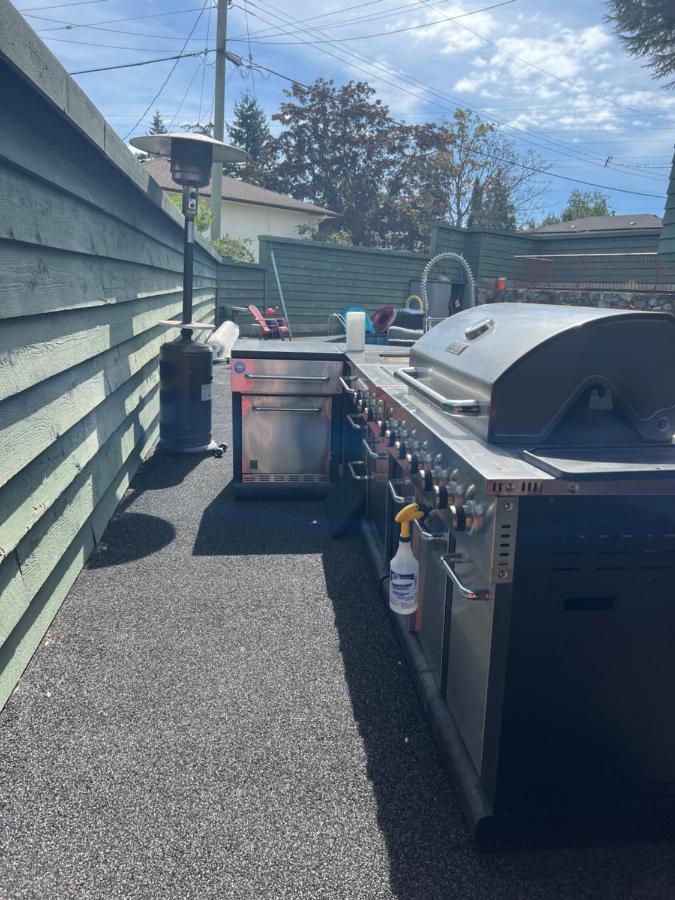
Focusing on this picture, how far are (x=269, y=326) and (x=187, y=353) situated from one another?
843cm

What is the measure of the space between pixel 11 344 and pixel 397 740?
1862 millimetres

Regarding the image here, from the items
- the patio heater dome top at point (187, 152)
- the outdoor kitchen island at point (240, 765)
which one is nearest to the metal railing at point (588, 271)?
the patio heater dome top at point (187, 152)

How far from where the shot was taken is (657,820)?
5.67 ft

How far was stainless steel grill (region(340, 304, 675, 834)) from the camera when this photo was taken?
1.52 meters

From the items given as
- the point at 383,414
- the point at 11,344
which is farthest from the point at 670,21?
the point at 11,344

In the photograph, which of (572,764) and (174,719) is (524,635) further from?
(174,719)

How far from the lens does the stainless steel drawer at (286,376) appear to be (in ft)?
13.8

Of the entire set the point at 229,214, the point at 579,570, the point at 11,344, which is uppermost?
the point at 229,214

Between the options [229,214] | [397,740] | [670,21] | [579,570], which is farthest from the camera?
[229,214]

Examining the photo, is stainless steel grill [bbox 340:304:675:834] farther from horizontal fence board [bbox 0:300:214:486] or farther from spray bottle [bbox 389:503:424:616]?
horizontal fence board [bbox 0:300:214:486]

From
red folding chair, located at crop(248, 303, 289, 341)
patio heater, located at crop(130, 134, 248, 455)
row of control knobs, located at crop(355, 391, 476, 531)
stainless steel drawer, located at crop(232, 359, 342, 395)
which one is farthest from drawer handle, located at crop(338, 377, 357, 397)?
red folding chair, located at crop(248, 303, 289, 341)

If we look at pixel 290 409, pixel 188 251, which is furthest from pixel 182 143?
pixel 290 409

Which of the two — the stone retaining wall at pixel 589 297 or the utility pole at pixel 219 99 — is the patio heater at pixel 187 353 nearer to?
the stone retaining wall at pixel 589 297

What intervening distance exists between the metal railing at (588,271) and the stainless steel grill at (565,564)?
16377mm
